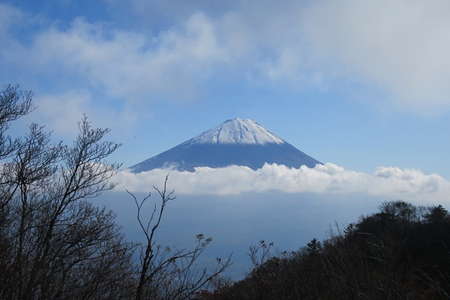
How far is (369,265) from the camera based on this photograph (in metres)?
11.5

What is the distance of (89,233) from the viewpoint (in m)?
7.70

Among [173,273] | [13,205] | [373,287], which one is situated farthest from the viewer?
[13,205]

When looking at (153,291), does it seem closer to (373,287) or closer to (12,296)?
(12,296)

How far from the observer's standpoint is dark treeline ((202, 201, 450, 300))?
5.89 meters

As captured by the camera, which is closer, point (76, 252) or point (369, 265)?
point (76, 252)

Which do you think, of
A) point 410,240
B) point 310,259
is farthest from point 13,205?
point 410,240

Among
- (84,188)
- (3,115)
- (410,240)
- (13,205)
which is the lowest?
(410,240)

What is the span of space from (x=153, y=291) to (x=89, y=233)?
379 cm

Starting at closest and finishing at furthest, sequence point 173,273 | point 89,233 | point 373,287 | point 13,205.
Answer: point 173,273, point 373,287, point 89,233, point 13,205

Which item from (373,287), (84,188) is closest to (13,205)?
(84,188)

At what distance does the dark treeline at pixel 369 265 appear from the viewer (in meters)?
5.89

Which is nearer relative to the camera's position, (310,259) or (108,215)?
(108,215)

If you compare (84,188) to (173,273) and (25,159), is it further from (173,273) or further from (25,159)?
(173,273)

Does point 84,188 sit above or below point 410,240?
above
